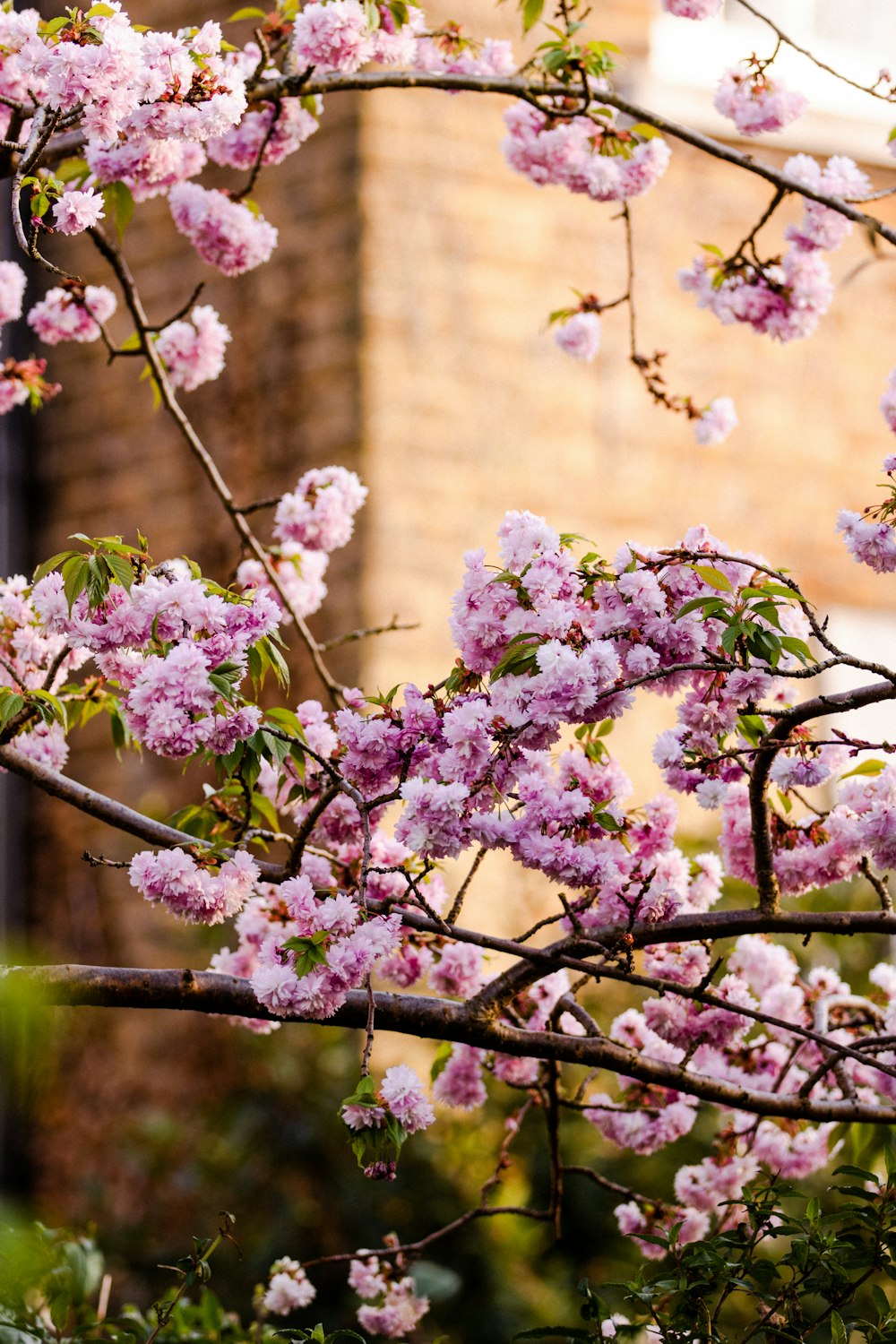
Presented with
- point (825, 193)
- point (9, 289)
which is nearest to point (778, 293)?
point (825, 193)

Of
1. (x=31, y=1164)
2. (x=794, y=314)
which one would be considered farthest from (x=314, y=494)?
(x=31, y=1164)

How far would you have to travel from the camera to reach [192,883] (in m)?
2.03

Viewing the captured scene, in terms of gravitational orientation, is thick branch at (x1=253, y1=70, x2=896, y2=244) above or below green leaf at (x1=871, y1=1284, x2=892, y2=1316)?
above

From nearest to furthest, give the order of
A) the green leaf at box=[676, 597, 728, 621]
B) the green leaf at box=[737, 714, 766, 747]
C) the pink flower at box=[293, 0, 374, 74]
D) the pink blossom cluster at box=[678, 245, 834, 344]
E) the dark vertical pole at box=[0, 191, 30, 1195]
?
the green leaf at box=[676, 597, 728, 621]
the green leaf at box=[737, 714, 766, 747]
the pink flower at box=[293, 0, 374, 74]
the pink blossom cluster at box=[678, 245, 834, 344]
the dark vertical pole at box=[0, 191, 30, 1195]

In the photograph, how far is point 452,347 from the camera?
209 inches

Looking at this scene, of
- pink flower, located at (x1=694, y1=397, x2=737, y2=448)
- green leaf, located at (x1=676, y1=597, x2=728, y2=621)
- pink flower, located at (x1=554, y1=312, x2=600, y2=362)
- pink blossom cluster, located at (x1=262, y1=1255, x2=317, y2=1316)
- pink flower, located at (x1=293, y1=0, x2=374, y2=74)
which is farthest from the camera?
pink flower, located at (x1=554, y1=312, x2=600, y2=362)

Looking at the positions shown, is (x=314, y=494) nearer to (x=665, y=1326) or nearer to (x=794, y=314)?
(x=794, y=314)

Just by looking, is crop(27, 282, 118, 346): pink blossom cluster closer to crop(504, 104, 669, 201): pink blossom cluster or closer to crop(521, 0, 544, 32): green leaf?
crop(504, 104, 669, 201): pink blossom cluster

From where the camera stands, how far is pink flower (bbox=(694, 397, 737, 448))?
3.42 meters

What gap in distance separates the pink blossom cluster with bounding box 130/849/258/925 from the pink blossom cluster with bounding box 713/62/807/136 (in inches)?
82.1

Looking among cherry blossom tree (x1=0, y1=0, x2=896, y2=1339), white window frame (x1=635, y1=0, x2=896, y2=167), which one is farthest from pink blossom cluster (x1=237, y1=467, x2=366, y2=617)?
white window frame (x1=635, y1=0, x2=896, y2=167)

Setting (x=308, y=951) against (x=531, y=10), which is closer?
(x=308, y=951)

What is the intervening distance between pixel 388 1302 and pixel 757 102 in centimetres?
247

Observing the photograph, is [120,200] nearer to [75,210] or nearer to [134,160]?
[134,160]
